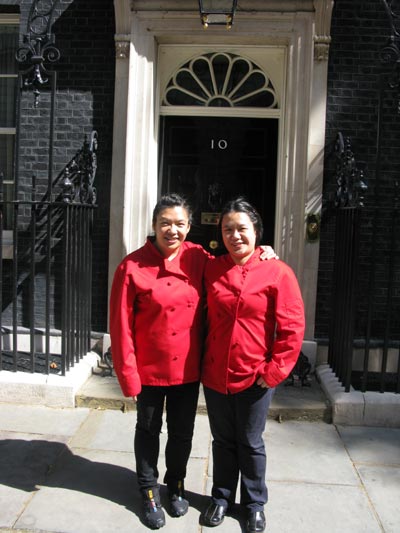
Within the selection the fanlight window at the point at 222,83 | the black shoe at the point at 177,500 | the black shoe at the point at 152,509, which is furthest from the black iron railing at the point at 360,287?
the black shoe at the point at 152,509

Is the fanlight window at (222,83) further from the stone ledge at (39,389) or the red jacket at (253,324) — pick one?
the red jacket at (253,324)

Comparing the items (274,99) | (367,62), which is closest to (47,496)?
(274,99)

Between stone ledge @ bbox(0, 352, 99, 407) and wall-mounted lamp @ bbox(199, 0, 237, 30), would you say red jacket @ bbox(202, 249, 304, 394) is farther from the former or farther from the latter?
wall-mounted lamp @ bbox(199, 0, 237, 30)

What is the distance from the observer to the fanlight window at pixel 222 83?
5.85 metres

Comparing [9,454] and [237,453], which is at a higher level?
[237,453]

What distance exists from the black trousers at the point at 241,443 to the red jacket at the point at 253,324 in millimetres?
98

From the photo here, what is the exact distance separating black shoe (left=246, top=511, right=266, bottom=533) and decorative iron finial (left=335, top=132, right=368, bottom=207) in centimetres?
246

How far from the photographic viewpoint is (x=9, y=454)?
3846 mm

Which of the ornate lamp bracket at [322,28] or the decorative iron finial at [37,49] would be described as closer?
the decorative iron finial at [37,49]

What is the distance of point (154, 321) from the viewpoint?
2941mm

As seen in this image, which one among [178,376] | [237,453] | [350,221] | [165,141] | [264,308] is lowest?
[237,453]

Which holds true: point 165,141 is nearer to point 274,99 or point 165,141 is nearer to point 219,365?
point 274,99

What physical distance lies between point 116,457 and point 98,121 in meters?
3.39

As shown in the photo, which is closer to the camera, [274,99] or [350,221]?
[350,221]
